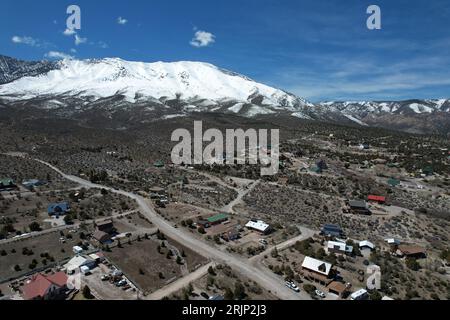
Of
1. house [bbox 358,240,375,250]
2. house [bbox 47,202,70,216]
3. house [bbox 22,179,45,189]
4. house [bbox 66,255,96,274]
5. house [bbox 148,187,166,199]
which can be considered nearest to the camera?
house [bbox 66,255,96,274]

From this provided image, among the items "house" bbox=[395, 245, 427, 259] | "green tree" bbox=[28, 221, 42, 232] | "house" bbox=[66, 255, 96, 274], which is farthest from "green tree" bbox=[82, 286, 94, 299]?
"house" bbox=[395, 245, 427, 259]

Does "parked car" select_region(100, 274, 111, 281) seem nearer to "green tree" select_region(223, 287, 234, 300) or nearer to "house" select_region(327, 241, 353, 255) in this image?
"green tree" select_region(223, 287, 234, 300)

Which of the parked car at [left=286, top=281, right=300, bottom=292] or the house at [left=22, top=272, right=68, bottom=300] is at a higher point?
the house at [left=22, top=272, right=68, bottom=300]

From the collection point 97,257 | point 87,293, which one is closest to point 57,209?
point 97,257

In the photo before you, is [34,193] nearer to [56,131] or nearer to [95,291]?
[95,291]

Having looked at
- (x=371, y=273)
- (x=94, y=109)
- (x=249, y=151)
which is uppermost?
(x=94, y=109)

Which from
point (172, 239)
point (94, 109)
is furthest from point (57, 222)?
point (94, 109)

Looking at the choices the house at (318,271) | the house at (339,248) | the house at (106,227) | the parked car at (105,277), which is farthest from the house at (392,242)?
the house at (106,227)
